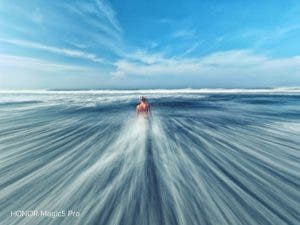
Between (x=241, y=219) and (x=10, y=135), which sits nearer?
(x=241, y=219)

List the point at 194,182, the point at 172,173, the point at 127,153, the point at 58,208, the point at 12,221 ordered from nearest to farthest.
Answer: the point at 12,221
the point at 58,208
the point at 194,182
the point at 172,173
the point at 127,153

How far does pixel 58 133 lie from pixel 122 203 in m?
6.58

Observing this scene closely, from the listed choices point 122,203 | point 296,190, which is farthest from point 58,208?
point 296,190

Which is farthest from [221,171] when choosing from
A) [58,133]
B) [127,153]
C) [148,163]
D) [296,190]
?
[58,133]

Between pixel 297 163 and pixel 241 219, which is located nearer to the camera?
pixel 241 219

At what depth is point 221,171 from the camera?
5.14 meters

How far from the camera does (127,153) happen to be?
6.55m

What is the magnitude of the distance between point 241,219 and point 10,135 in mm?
9507

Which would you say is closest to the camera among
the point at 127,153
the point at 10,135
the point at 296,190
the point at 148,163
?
the point at 296,190

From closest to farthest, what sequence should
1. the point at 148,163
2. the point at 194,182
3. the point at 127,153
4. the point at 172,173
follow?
the point at 194,182 < the point at 172,173 < the point at 148,163 < the point at 127,153

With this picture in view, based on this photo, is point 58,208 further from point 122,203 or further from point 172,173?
point 172,173

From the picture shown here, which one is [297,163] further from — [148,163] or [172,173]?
[148,163]

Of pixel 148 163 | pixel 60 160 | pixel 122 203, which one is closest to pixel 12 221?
pixel 122 203

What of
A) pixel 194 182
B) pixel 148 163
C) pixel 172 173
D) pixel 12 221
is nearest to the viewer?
pixel 12 221
